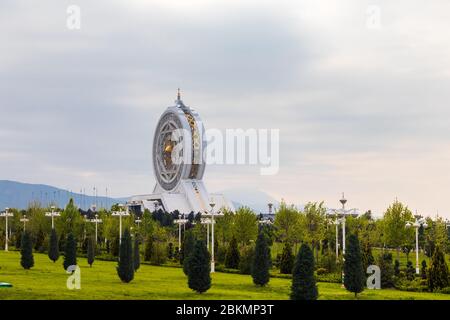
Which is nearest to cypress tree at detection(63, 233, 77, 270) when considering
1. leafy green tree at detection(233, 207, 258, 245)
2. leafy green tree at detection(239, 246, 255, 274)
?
leafy green tree at detection(239, 246, 255, 274)

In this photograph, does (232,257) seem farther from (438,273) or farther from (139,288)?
(139,288)

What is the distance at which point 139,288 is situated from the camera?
3453 centimetres

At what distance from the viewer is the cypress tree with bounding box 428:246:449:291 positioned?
40.4 m

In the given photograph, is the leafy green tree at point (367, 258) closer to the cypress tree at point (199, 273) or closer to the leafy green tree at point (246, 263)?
the leafy green tree at point (246, 263)

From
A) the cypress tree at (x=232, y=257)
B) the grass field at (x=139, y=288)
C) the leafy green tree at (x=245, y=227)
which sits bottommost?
the grass field at (x=139, y=288)

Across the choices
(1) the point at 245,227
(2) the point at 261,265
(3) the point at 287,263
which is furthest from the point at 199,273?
(1) the point at 245,227

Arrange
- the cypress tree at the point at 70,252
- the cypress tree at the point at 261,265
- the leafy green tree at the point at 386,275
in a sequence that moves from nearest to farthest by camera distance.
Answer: the cypress tree at the point at 261,265
the leafy green tree at the point at 386,275
the cypress tree at the point at 70,252

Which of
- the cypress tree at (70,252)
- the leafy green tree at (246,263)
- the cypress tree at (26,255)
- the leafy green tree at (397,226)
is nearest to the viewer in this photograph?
the cypress tree at (26,255)

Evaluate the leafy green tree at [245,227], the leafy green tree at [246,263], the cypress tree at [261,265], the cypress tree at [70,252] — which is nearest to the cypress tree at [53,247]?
the cypress tree at [70,252]

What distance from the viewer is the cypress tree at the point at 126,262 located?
37.4m

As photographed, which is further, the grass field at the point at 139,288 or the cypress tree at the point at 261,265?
the cypress tree at the point at 261,265

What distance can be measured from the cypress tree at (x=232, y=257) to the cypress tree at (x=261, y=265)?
13615mm

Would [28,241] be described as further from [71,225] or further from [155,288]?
[71,225]
